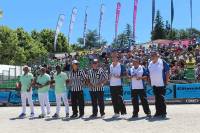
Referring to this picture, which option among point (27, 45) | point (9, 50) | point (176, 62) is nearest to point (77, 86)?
point (176, 62)

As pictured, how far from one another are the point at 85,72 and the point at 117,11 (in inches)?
1281

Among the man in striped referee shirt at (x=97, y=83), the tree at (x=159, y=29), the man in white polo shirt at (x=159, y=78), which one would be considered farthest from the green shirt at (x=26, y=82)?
the tree at (x=159, y=29)

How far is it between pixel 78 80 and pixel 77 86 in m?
0.20

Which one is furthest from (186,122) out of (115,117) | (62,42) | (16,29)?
(62,42)

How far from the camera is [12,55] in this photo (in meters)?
76.9

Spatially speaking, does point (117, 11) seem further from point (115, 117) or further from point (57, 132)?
point (57, 132)

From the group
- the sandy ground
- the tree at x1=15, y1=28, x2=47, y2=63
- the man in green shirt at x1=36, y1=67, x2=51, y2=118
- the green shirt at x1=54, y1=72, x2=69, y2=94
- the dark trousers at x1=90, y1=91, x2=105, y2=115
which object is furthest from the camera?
the tree at x1=15, y1=28, x2=47, y2=63

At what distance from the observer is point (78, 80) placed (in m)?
16.3

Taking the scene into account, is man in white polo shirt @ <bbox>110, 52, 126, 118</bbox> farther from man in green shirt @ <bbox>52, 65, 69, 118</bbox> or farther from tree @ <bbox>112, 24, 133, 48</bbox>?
tree @ <bbox>112, 24, 133, 48</bbox>

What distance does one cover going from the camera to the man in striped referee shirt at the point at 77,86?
16.3 meters

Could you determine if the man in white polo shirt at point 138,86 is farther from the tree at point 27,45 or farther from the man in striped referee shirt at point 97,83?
the tree at point 27,45

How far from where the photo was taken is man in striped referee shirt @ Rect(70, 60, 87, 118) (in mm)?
16266

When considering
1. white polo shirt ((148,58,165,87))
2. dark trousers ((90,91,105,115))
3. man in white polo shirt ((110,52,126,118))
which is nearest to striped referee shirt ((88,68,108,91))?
dark trousers ((90,91,105,115))

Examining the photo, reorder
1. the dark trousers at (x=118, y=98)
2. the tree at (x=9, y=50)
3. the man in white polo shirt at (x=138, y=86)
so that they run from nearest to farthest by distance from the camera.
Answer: the man in white polo shirt at (x=138, y=86) → the dark trousers at (x=118, y=98) → the tree at (x=9, y=50)
